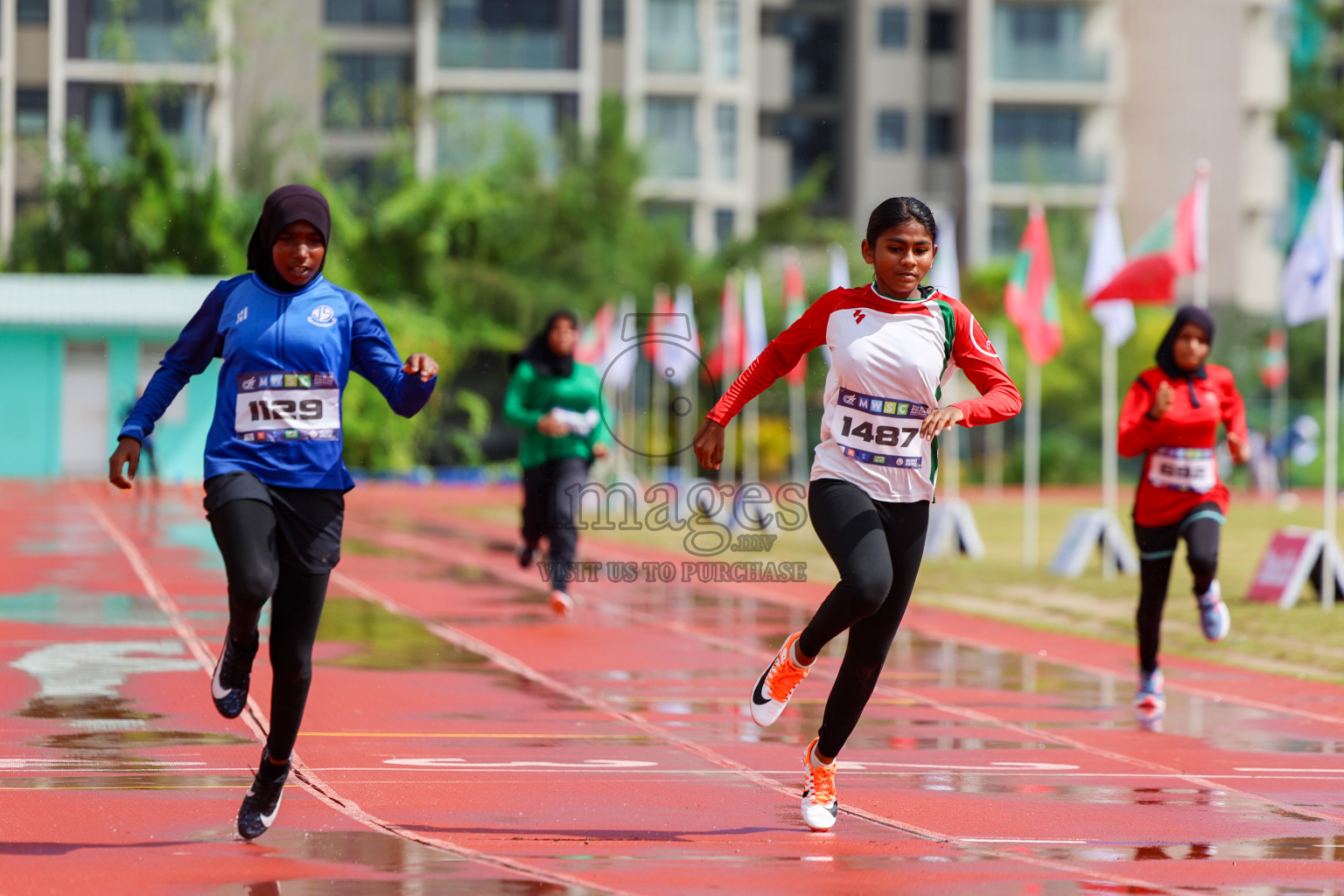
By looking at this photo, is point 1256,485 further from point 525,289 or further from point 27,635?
point 27,635

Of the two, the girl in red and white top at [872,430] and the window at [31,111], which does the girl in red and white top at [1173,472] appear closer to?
the girl in red and white top at [872,430]

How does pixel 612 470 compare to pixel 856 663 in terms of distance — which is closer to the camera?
pixel 856 663

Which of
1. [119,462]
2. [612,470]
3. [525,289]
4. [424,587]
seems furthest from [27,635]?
[525,289]

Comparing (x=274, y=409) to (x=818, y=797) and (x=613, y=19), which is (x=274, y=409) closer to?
(x=818, y=797)

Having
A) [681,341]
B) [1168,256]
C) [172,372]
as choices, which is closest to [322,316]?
[172,372]

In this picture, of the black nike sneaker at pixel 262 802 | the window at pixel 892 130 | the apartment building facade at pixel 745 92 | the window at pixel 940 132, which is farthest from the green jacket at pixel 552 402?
the window at pixel 940 132

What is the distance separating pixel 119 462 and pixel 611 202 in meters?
42.4

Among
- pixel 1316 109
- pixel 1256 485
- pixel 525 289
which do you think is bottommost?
pixel 1256 485

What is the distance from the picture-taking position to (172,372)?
21.5 ft

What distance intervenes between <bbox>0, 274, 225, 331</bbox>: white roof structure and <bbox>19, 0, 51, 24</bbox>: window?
54.9ft

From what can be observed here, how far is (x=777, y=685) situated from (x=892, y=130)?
192 feet

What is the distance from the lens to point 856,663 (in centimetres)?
692

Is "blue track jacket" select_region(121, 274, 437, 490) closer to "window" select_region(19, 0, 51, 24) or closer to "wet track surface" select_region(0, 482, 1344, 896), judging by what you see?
"wet track surface" select_region(0, 482, 1344, 896)

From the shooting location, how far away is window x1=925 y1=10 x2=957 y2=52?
64.0m
